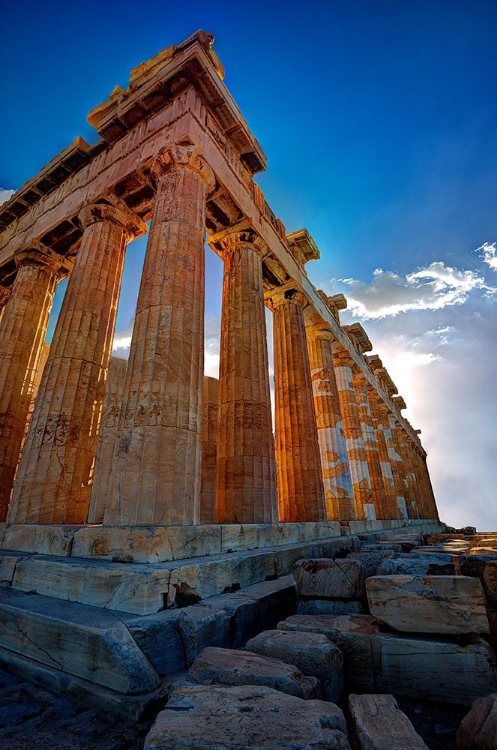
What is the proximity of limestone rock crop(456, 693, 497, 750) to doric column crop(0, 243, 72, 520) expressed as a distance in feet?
35.6

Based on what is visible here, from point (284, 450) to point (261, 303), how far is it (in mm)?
4782

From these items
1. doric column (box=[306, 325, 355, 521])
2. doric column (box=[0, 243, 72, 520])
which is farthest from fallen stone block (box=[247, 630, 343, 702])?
doric column (box=[306, 325, 355, 521])

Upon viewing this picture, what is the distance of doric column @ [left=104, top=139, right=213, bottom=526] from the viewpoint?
195 inches

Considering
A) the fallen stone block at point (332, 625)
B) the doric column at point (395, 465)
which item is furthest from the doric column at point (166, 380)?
the doric column at point (395, 465)

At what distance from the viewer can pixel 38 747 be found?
1935 millimetres

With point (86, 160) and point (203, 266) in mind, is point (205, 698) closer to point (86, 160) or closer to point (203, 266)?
point (203, 266)

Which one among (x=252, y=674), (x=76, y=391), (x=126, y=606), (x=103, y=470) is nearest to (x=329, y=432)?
(x=76, y=391)

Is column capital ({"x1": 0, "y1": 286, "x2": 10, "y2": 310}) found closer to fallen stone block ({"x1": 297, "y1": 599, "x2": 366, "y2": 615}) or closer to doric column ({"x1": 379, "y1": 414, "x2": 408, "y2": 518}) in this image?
fallen stone block ({"x1": 297, "y1": 599, "x2": 366, "y2": 615})

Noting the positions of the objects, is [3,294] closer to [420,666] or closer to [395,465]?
[420,666]

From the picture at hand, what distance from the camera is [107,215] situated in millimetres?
9680

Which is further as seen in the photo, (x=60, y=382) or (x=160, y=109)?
(x=160, y=109)

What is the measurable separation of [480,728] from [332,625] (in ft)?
4.92

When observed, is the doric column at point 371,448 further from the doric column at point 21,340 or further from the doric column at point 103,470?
the doric column at point 21,340

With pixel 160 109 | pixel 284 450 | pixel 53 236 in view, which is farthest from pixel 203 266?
pixel 53 236
